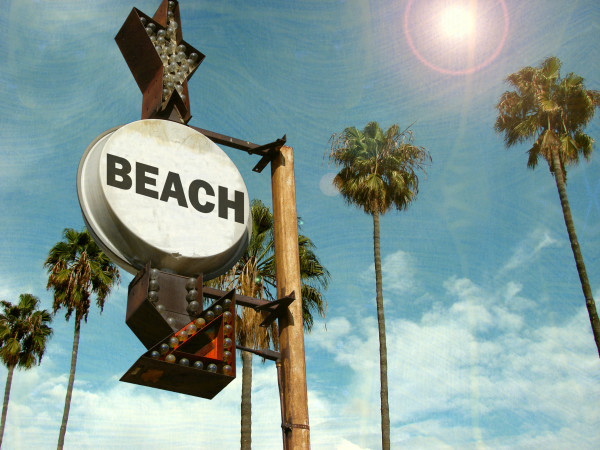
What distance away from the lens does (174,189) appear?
4863 millimetres

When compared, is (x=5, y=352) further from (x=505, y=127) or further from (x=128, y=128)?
(x=128, y=128)

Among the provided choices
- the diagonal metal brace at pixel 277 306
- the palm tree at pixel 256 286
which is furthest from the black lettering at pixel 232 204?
the palm tree at pixel 256 286

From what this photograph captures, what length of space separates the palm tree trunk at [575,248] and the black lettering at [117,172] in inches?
738

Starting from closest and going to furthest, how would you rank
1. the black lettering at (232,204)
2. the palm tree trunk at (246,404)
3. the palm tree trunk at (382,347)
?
the black lettering at (232,204), the palm tree trunk at (246,404), the palm tree trunk at (382,347)

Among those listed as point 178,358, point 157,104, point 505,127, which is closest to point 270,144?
point 157,104

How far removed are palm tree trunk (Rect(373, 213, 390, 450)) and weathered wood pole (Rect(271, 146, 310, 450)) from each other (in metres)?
15.3

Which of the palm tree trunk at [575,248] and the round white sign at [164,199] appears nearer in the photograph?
the round white sign at [164,199]

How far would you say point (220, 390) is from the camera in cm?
420

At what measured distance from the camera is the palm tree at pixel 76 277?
2558cm

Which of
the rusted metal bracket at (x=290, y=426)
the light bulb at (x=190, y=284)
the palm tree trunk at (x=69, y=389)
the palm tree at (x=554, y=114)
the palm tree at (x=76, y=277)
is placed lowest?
the rusted metal bracket at (x=290, y=426)

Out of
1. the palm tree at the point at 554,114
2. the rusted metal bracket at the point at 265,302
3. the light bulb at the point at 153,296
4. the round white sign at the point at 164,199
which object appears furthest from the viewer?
the palm tree at the point at 554,114

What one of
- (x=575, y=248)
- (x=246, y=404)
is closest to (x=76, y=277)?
(x=246, y=404)

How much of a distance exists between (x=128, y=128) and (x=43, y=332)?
99.0 ft

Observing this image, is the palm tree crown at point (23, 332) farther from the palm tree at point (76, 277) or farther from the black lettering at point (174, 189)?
the black lettering at point (174, 189)
